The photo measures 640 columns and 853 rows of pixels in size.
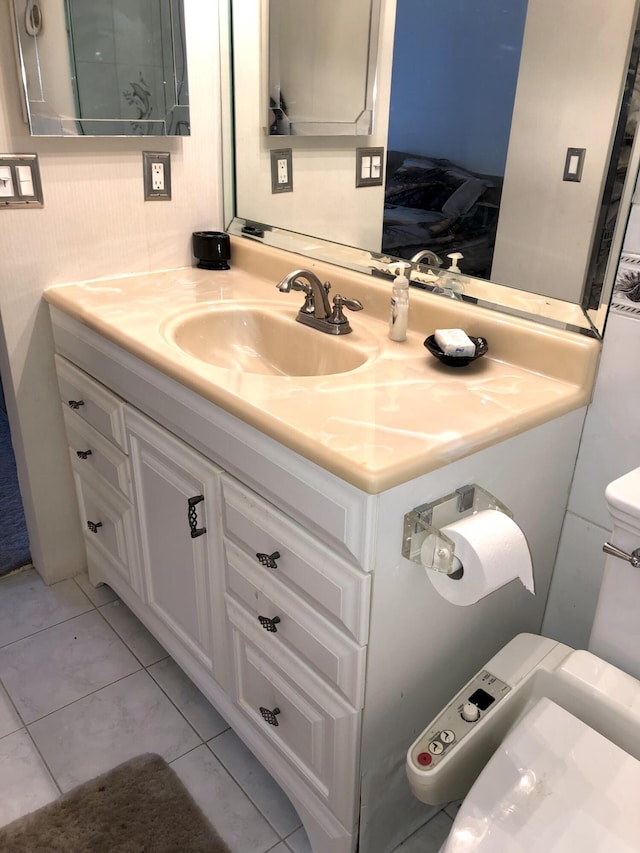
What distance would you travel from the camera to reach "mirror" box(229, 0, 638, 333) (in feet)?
3.69

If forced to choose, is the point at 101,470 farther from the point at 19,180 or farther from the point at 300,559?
the point at 300,559

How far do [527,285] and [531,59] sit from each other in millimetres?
395

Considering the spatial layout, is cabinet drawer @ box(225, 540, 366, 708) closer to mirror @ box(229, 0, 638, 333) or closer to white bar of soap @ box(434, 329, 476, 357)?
white bar of soap @ box(434, 329, 476, 357)

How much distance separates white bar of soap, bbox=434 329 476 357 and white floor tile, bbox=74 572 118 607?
129cm

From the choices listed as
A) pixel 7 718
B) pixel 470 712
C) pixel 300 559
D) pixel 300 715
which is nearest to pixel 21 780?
pixel 7 718

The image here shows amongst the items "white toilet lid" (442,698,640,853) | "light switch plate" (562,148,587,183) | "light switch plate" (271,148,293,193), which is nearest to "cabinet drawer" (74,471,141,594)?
"light switch plate" (271,148,293,193)

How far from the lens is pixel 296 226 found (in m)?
1.83

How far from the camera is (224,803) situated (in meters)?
1.44

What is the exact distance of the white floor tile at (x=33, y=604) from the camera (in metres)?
1.90

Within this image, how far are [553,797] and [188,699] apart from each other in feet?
3.29

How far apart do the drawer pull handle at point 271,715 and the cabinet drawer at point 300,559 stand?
304 mm

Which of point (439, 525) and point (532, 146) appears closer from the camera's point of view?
point (439, 525)

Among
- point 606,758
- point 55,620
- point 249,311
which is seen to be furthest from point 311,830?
point 249,311

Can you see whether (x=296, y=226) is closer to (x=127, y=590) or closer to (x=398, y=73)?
(x=398, y=73)
